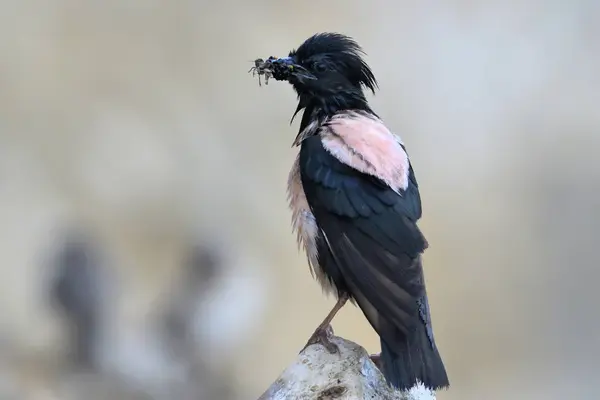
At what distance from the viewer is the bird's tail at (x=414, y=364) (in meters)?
0.92

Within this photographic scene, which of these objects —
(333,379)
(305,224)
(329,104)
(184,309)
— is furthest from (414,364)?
(184,309)

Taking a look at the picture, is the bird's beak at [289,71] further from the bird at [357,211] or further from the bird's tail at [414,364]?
the bird's tail at [414,364]

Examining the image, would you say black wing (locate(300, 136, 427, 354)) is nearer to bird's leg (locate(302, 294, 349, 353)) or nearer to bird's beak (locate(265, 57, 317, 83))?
bird's leg (locate(302, 294, 349, 353))

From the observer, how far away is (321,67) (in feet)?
3.89

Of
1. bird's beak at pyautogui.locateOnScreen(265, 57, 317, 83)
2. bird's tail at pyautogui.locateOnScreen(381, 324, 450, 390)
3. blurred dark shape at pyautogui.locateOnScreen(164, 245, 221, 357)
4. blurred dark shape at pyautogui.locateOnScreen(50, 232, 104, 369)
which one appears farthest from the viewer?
blurred dark shape at pyautogui.locateOnScreen(164, 245, 221, 357)

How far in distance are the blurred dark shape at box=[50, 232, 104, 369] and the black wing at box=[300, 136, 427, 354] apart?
3.51 feet

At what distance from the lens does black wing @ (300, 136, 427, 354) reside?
3.13 feet

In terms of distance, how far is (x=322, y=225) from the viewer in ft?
3.36

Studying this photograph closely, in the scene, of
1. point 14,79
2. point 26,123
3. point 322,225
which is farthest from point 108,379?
point 322,225

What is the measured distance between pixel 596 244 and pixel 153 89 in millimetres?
1538

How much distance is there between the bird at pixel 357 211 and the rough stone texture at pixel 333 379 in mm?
25

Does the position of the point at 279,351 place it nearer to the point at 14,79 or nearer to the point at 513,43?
the point at 14,79

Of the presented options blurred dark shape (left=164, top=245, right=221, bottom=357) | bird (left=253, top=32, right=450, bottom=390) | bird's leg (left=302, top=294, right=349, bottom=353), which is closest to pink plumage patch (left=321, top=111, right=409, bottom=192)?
bird (left=253, top=32, right=450, bottom=390)

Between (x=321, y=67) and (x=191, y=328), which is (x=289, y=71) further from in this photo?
(x=191, y=328)
